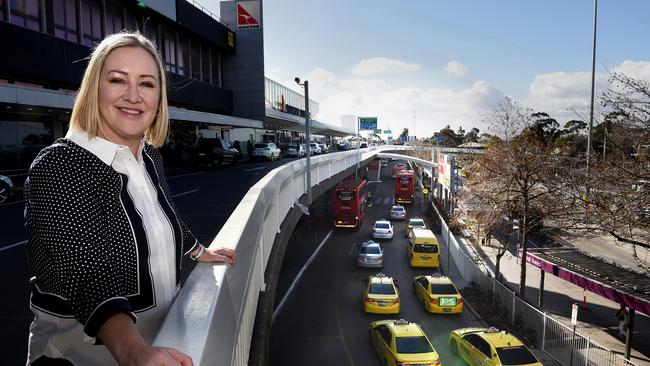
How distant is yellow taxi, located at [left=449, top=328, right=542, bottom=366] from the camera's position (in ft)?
42.0

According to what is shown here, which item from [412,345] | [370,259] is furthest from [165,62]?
[412,345]

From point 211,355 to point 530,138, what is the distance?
23667 millimetres

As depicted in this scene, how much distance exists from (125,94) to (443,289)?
61.0 ft

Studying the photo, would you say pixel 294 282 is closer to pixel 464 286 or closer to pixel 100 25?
pixel 464 286

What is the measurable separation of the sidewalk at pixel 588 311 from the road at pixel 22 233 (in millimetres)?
14336

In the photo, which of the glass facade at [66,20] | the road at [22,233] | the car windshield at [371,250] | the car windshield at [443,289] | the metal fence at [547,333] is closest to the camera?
the road at [22,233]

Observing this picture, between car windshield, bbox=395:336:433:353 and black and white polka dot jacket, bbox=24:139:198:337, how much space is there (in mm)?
12980

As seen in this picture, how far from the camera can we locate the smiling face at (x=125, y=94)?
5.83 feet

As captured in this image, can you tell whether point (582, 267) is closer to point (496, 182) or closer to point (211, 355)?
point (496, 182)

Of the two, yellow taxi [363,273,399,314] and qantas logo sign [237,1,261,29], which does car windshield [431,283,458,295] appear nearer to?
yellow taxi [363,273,399,314]

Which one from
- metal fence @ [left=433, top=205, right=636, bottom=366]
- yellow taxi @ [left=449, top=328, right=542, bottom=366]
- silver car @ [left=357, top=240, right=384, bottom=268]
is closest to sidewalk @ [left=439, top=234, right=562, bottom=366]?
metal fence @ [left=433, top=205, right=636, bottom=366]

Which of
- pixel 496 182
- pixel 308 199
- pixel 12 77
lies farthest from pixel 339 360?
pixel 12 77

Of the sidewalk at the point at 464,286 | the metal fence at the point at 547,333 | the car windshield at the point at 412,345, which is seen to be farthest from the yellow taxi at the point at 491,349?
the sidewalk at the point at 464,286

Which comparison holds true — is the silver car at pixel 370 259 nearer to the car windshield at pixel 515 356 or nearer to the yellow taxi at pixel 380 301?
the yellow taxi at pixel 380 301
